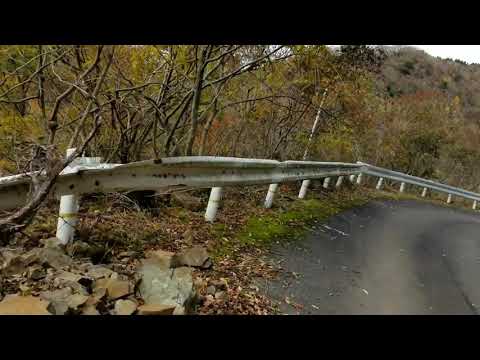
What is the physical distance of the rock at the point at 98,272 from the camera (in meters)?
3.13

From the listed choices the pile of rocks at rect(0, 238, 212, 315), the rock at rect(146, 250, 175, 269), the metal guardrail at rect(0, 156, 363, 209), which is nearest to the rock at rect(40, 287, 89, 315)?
the pile of rocks at rect(0, 238, 212, 315)

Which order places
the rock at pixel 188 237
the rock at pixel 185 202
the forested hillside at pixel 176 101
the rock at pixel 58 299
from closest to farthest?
the rock at pixel 58 299 < the rock at pixel 188 237 < the forested hillside at pixel 176 101 < the rock at pixel 185 202

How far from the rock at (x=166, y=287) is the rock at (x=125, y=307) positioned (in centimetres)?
25

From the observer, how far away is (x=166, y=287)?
314 centimetres

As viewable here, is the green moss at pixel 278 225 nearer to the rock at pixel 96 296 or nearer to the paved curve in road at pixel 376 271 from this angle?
the paved curve in road at pixel 376 271

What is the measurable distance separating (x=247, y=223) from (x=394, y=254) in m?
2.25

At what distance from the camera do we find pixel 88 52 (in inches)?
263

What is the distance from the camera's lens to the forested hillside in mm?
4832

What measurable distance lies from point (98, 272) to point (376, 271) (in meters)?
3.48

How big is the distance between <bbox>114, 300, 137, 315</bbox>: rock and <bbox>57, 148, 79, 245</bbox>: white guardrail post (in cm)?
111

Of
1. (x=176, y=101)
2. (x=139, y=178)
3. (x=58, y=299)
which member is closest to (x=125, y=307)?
(x=58, y=299)

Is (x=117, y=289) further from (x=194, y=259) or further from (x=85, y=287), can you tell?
(x=194, y=259)

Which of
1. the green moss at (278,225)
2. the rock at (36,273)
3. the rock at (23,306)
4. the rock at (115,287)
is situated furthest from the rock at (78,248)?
the green moss at (278,225)

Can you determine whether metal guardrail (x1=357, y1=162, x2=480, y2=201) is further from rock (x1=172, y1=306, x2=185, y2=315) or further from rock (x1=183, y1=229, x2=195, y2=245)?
rock (x1=172, y1=306, x2=185, y2=315)
